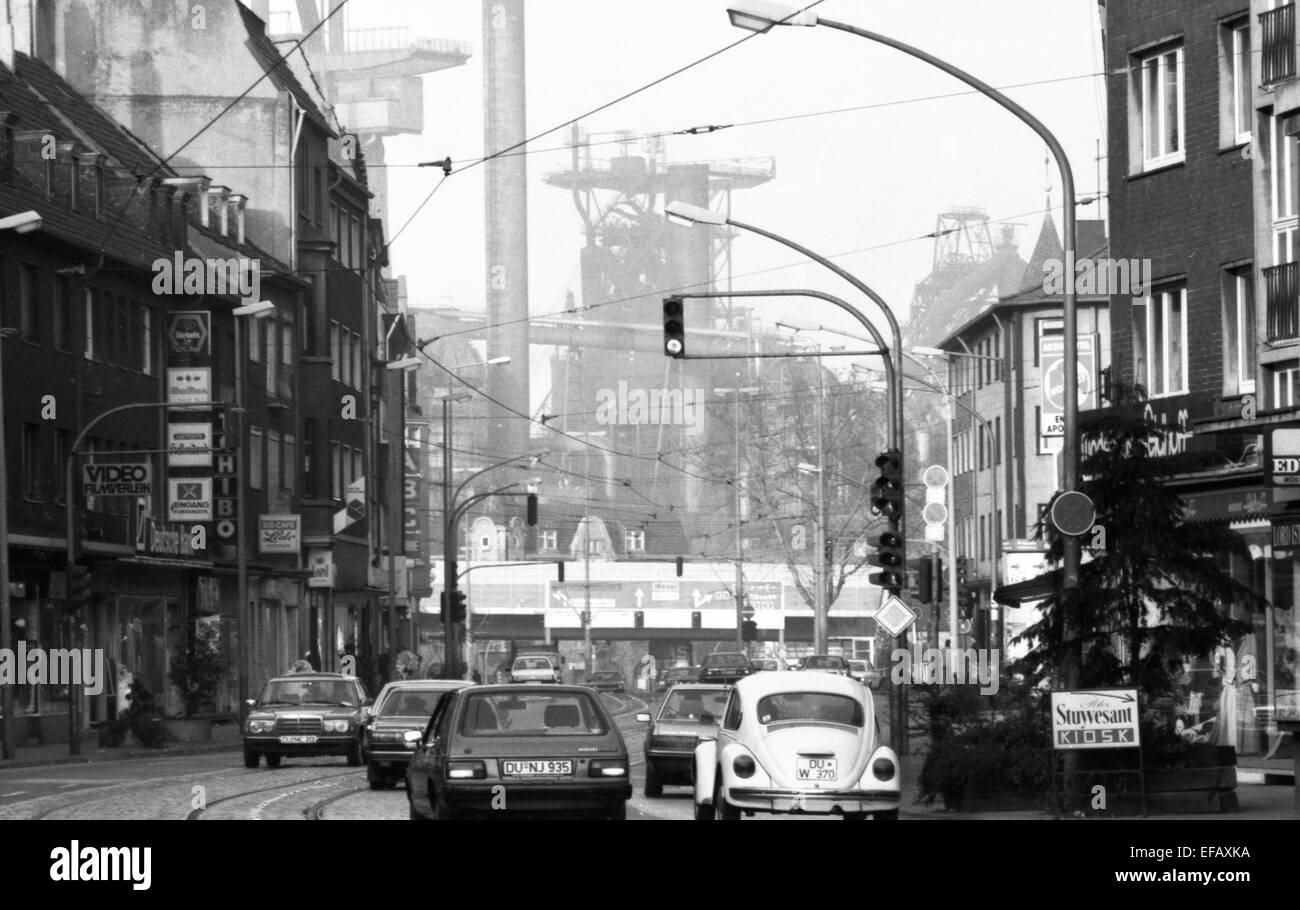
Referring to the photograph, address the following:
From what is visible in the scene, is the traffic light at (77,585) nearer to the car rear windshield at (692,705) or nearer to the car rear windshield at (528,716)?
the car rear windshield at (692,705)

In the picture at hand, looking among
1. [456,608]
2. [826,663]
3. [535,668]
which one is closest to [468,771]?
[456,608]

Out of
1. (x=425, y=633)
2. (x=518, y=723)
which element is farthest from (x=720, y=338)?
(x=518, y=723)

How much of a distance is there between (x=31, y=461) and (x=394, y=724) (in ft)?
68.3

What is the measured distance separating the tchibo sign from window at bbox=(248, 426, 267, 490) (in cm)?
4010

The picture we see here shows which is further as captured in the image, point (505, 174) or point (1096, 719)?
point (505, 174)

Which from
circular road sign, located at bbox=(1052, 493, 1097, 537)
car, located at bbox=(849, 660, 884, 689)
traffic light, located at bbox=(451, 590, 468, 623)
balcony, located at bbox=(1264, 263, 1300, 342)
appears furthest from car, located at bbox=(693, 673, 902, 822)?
car, located at bbox=(849, 660, 884, 689)

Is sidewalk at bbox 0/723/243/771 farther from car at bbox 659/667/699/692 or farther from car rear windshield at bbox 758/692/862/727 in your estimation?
car at bbox 659/667/699/692

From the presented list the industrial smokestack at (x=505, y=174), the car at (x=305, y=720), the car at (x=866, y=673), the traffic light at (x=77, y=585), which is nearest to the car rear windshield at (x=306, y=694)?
the car at (x=305, y=720)

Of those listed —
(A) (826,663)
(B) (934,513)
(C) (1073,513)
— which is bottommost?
(A) (826,663)

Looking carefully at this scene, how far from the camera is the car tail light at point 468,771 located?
1914cm

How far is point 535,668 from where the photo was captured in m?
81.4

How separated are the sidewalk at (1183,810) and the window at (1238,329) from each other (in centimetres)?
917

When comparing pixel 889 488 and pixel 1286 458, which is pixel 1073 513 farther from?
pixel 889 488
